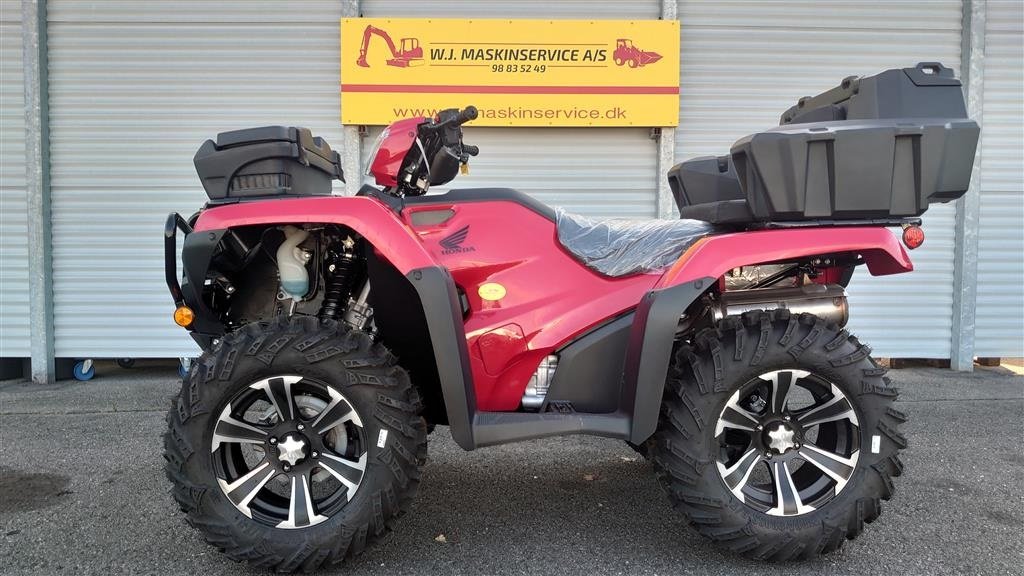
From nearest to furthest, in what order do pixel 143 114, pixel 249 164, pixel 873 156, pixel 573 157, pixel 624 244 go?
pixel 873 156 → pixel 249 164 → pixel 624 244 → pixel 143 114 → pixel 573 157

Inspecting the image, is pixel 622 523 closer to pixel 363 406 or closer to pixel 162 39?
pixel 363 406

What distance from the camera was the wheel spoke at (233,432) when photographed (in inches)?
88.6

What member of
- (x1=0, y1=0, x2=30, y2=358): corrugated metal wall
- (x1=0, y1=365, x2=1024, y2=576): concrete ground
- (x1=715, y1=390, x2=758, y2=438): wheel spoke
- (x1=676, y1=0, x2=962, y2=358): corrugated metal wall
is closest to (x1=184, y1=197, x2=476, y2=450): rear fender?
(x1=0, y1=365, x2=1024, y2=576): concrete ground

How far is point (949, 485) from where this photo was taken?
127 inches

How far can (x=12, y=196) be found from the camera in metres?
5.84

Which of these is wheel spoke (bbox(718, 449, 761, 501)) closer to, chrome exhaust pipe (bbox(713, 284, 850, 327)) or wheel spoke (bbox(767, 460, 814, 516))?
wheel spoke (bbox(767, 460, 814, 516))

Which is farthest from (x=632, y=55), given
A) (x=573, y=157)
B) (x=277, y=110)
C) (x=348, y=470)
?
(x=348, y=470)

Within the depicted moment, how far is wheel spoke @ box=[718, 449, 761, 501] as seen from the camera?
233 centimetres

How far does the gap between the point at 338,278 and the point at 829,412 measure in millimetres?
2082

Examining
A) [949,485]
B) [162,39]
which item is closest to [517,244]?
[949,485]

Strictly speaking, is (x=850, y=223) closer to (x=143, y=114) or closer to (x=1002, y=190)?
(x=1002, y=190)

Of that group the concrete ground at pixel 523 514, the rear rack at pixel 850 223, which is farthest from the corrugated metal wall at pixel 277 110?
the rear rack at pixel 850 223

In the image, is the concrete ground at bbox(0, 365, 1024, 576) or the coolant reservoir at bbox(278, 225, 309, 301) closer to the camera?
the concrete ground at bbox(0, 365, 1024, 576)

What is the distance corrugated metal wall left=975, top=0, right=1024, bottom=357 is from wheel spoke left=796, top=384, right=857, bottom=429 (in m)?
5.18
